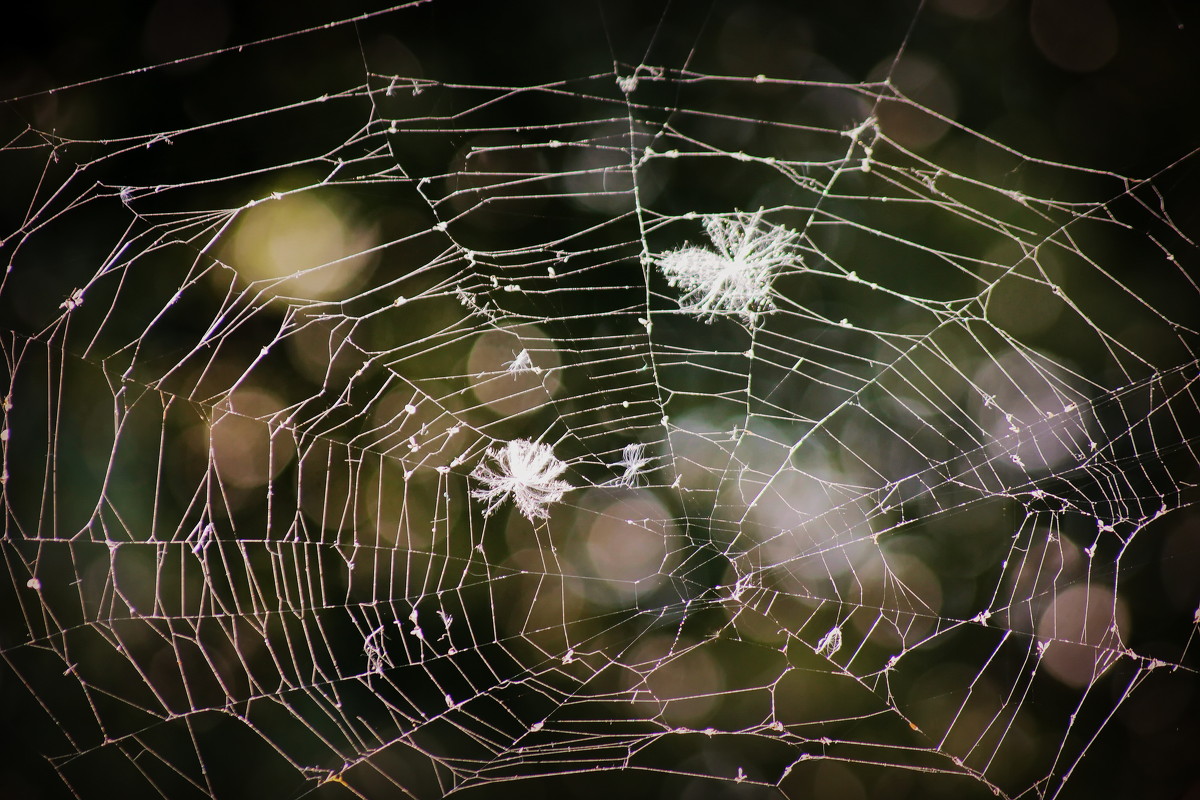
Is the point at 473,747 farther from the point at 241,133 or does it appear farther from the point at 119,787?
the point at 241,133

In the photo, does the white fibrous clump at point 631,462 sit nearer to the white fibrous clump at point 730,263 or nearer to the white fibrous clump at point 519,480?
the white fibrous clump at point 519,480

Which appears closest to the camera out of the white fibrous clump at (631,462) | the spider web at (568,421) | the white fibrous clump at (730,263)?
the spider web at (568,421)

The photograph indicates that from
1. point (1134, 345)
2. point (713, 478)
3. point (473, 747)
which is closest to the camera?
point (1134, 345)

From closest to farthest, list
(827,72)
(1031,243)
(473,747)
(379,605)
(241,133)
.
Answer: (827,72) < (1031,243) < (241,133) < (379,605) < (473,747)

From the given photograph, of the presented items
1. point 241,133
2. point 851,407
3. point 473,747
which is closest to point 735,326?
point 851,407

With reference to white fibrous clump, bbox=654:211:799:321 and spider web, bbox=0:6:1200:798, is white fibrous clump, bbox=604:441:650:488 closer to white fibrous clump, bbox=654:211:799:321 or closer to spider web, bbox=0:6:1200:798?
spider web, bbox=0:6:1200:798

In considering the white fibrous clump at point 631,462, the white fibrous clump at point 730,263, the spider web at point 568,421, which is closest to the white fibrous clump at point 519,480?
the spider web at point 568,421
